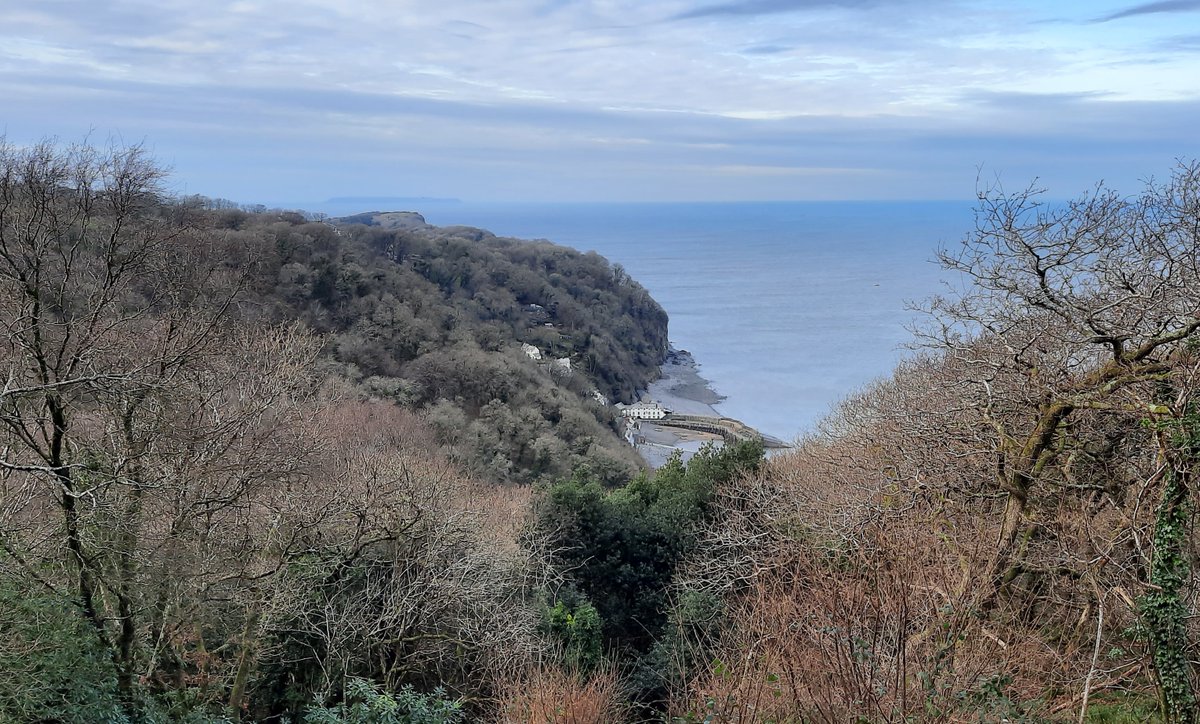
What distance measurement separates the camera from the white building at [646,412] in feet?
129

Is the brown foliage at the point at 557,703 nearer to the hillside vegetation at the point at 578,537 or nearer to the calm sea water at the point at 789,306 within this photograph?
the hillside vegetation at the point at 578,537

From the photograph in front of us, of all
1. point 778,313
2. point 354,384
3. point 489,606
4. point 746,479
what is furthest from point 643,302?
point 489,606

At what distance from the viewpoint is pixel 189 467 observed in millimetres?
7504

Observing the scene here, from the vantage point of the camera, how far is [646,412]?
131ft

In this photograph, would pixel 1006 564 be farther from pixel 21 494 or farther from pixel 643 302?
pixel 643 302

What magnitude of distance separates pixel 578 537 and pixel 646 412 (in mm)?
28305

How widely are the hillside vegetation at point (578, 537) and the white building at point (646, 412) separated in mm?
26923

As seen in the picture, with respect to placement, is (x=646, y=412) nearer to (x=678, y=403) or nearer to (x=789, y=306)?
(x=678, y=403)

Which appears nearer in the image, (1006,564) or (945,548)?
(1006,564)

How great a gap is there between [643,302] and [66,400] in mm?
53966

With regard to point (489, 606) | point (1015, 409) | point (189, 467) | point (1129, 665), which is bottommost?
point (489, 606)

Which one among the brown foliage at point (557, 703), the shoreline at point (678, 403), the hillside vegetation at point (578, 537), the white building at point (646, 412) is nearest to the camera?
the hillside vegetation at point (578, 537)

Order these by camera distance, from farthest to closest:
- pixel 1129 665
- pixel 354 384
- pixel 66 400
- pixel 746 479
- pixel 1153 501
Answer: pixel 354 384, pixel 746 479, pixel 66 400, pixel 1153 501, pixel 1129 665

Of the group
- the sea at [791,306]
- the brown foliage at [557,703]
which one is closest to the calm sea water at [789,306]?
the sea at [791,306]
